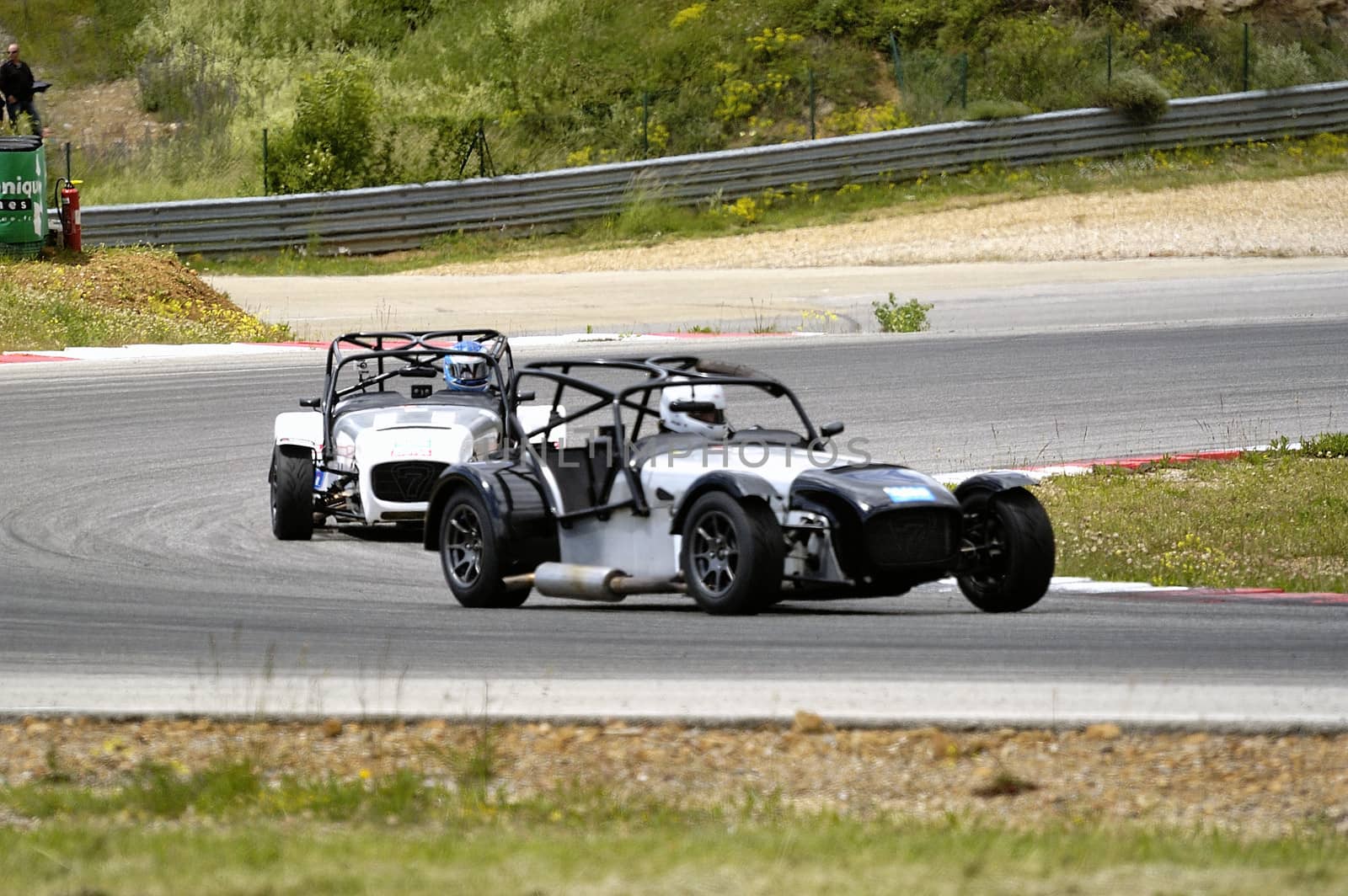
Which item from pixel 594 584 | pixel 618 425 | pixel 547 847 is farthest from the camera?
pixel 618 425

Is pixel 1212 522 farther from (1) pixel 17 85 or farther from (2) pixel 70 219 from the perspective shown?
(1) pixel 17 85

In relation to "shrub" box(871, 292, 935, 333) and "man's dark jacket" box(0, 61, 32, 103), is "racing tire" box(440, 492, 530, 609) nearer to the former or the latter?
"shrub" box(871, 292, 935, 333)

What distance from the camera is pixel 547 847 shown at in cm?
542

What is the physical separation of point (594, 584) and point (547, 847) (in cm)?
408

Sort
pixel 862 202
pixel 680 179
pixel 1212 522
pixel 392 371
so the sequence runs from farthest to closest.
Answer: pixel 862 202
pixel 680 179
pixel 392 371
pixel 1212 522

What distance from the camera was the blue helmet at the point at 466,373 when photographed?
14.0 meters

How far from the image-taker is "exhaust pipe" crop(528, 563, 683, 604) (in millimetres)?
9297

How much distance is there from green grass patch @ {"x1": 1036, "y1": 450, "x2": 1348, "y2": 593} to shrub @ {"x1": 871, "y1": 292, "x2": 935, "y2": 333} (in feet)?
27.7

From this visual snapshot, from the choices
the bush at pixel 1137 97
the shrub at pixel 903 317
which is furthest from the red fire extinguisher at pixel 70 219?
the bush at pixel 1137 97

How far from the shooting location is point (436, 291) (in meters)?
28.2

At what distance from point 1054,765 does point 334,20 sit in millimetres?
34903

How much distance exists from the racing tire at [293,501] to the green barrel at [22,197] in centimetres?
1243

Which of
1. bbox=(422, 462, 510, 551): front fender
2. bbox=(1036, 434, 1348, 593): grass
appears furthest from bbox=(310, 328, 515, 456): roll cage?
bbox=(1036, 434, 1348, 593): grass

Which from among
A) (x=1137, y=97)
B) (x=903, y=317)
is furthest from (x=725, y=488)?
(x=1137, y=97)
